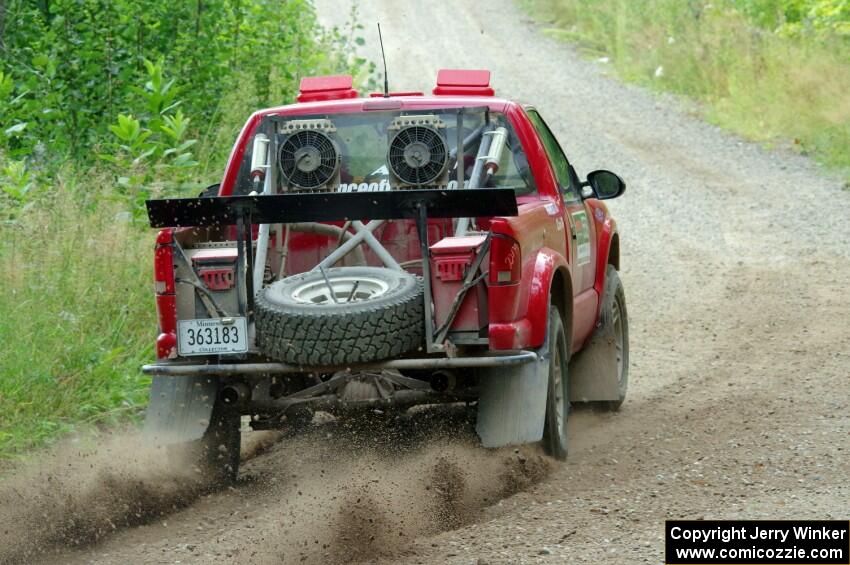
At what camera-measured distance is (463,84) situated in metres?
7.78

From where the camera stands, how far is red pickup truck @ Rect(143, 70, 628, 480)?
5.85 m

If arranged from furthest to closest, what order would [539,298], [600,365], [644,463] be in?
1. [600,365]
2. [644,463]
3. [539,298]

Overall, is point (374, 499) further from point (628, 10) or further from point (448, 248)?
point (628, 10)

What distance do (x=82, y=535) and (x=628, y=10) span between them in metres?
21.5

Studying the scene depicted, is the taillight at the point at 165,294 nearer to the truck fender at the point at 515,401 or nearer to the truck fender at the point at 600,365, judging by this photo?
the truck fender at the point at 515,401

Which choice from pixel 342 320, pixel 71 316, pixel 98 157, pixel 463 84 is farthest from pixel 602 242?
pixel 98 157

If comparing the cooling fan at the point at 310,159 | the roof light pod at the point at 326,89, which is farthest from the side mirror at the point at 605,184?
the cooling fan at the point at 310,159

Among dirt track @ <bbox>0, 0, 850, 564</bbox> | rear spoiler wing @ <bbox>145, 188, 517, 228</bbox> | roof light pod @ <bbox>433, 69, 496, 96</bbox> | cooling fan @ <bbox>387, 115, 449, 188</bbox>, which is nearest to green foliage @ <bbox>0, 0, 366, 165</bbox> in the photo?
roof light pod @ <bbox>433, 69, 496, 96</bbox>

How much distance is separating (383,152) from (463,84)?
0.93 metres

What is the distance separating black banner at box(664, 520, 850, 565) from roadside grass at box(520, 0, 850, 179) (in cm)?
1257

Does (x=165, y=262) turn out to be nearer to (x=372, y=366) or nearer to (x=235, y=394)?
(x=235, y=394)

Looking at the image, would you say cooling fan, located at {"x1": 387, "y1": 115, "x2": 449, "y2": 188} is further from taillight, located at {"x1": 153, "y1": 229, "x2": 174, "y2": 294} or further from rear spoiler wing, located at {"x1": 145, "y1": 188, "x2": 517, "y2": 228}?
taillight, located at {"x1": 153, "y1": 229, "x2": 174, "y2": 294}

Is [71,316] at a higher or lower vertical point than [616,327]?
higher

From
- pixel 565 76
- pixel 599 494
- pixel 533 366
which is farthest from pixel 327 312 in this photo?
pixel 565 76
